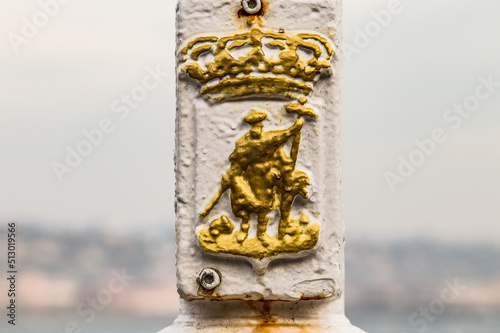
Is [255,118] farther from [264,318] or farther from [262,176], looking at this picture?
[264,318]

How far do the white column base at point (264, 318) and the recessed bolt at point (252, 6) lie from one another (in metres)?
0.87

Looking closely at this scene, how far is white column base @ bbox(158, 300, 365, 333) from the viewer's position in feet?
8.02

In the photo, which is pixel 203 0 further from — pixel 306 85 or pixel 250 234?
pixel 250 234

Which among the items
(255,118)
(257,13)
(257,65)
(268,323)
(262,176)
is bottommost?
(268,323)

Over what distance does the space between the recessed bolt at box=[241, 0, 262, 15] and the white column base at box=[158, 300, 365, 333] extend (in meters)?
0.87

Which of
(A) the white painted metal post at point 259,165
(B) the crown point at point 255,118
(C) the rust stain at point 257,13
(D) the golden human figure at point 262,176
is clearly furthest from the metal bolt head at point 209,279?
(C) the rust stain at point 257,13

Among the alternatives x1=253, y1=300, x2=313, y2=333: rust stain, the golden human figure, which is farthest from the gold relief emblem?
x1=253, y1=300, x2=313, y2=333: rust stain

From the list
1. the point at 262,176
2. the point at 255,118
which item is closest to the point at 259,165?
the point at 262,176

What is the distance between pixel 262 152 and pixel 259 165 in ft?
0.13

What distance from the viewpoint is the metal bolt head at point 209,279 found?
2.40 meters

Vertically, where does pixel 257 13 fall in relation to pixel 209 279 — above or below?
above

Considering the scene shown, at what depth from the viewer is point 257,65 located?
7.99 ft

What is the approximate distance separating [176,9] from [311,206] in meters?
0.74

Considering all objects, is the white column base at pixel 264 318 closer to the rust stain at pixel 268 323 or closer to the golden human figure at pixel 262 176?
the rust stain at pixel 268 323
